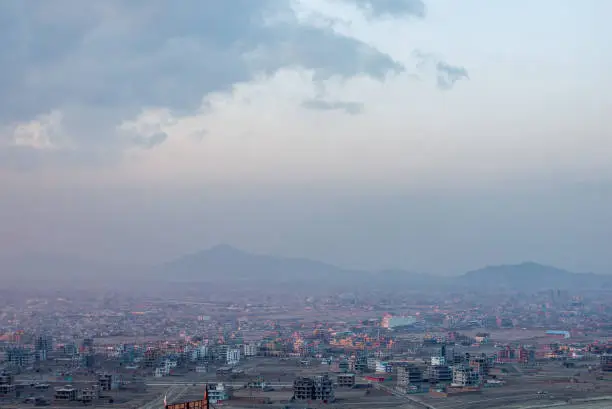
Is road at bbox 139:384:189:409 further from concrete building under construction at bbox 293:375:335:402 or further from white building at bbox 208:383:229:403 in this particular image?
concrete building under construction at bbox 293:375:335:402

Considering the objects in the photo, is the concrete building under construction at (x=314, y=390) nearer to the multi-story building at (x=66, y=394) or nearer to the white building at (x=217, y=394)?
the white building at (x=217, y=394)

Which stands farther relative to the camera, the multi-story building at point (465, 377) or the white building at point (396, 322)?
the white building at point (396, 322)

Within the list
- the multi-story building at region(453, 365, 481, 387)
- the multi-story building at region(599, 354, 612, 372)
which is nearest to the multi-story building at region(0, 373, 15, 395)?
the multi-story building at region(453, 365, 481, 387)

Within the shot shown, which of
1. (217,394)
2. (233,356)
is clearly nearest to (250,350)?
(233,356)

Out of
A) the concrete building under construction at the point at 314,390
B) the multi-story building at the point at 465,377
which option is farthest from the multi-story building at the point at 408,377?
the concrete building under construction at the point at 314,390

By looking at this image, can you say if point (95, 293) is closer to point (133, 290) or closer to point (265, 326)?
point (133, 290)

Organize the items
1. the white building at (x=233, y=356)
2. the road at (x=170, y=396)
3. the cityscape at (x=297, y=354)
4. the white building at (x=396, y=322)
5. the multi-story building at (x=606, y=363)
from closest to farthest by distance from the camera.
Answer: the road at (x=170, y=396), the cityscape at (x=297, y=354), the multi-story building at (x=606, y=363), the white building at (x=233, y=356), the white building at (x=396, y=322)

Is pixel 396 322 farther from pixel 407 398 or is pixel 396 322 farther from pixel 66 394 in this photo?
pixel 66 394

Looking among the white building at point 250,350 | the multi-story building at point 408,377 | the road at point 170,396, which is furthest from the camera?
the white building at point 250,350
